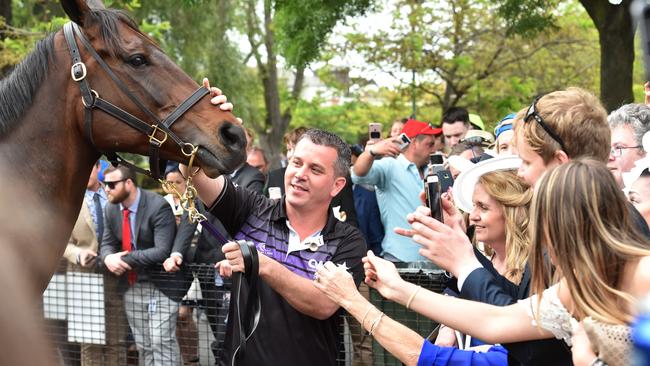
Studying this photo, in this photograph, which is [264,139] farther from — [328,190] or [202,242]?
[328,190]

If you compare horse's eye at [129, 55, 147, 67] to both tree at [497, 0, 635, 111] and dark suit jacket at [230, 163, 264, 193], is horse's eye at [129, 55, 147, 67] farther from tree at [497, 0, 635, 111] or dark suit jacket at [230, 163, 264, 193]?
tree at [497, 0, 635, 111]

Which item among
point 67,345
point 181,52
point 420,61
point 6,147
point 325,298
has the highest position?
point 181,52

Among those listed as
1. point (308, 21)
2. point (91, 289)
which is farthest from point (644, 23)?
point (308, 21)

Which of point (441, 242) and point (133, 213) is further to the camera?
point (133, 213)

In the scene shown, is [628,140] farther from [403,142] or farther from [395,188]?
[395,188]

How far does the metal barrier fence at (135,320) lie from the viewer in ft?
20.7

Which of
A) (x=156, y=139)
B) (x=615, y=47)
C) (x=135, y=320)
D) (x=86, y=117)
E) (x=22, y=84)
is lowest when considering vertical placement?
(x=135, y=320)

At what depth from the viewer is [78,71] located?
12.7 ft

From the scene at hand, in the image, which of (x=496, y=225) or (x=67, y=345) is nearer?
(x=496, y=225)

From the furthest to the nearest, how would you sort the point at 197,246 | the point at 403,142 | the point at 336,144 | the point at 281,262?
the point at 197,246, the point at 403,142, the point at 336,144, the point at 281,262

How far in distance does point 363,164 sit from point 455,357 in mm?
4195

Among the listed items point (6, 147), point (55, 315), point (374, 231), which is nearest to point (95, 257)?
point (55, 315)

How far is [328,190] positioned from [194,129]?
0.82 m

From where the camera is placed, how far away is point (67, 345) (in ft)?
22.2
